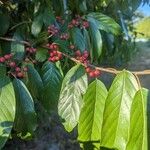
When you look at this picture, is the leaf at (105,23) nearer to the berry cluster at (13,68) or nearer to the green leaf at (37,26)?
the green leaf at (37,26)

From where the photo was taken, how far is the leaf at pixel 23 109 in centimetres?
119

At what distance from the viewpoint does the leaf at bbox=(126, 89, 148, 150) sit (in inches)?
31.8

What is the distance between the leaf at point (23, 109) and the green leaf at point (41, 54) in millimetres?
229

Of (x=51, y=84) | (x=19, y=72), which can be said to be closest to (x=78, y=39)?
(x=51, y=84)

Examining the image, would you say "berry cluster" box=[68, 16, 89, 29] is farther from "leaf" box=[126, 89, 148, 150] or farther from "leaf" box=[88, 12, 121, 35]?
"leaf" box=[126, 89, 148, 150]

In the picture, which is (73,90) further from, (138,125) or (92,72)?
(138,125)

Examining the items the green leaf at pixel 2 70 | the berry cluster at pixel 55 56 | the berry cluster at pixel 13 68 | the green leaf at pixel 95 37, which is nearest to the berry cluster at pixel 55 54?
the berry cluster at pixel 55 56

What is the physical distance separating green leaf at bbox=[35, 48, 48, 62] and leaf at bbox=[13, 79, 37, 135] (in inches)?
9.0

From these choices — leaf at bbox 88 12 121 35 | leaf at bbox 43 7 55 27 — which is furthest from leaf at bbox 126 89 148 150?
leaf at bbox 43 7 55 27

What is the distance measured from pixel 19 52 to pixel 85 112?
63 centimetres

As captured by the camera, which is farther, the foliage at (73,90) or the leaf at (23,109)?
the leaf at (23,109)

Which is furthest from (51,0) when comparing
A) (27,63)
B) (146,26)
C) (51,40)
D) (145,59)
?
(146,26)

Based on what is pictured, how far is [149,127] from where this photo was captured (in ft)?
2.71

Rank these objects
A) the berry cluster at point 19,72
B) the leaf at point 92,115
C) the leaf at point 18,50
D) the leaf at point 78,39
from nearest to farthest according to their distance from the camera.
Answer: the leaf at point 92,115
the berry cluster at point 19,72
the leaf at point 18,50
the leaf at point 78,39
